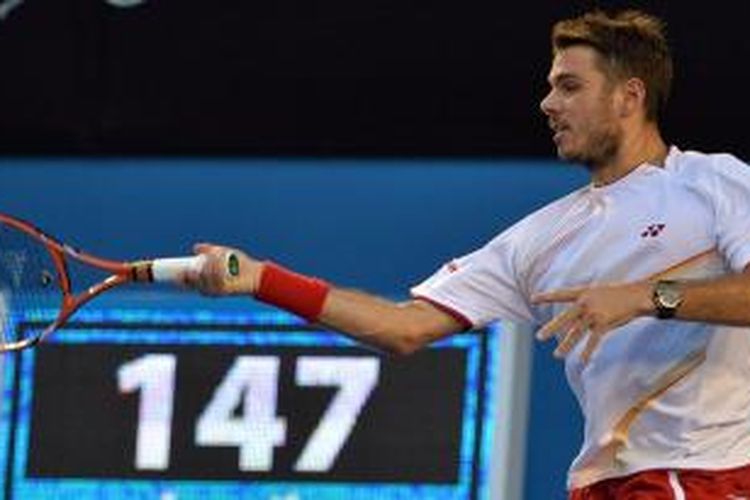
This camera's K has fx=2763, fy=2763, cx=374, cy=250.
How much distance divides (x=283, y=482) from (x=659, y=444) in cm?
165

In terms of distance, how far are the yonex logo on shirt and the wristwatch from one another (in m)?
0.30

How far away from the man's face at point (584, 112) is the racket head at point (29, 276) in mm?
1096

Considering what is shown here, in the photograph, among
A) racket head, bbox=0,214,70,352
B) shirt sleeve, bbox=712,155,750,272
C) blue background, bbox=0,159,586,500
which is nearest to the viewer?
shirt sleeve, bbox=712,155,750,272

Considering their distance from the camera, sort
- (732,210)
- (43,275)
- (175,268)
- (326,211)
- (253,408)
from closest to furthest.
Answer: (732,210) → (175,268) → (43,275) → (253,408) → (326,211)

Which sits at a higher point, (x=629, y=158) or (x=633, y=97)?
(x=633, y=97)

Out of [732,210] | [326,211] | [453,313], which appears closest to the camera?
[732,210]

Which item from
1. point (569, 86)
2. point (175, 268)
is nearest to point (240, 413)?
point (175, 268)

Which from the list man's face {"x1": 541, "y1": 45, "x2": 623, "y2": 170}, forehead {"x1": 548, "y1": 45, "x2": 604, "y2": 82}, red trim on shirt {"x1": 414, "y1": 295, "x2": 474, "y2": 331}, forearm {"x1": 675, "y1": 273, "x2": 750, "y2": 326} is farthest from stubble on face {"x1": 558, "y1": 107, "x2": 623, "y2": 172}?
forearm {"x1": 675, "y1": 273, "x2": 750, "y2": 326}

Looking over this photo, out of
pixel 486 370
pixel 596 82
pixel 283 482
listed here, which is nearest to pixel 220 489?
pixel 283 482

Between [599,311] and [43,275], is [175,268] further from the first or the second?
[599,311]

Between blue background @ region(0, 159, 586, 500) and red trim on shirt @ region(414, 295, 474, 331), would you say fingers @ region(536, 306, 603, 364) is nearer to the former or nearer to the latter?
red trim on shirt @ region(414, 295, 474, 331)

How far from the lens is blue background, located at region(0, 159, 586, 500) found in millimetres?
6871

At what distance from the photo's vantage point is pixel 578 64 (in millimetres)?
5480

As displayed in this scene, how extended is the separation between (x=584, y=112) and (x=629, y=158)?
127 millimetres
